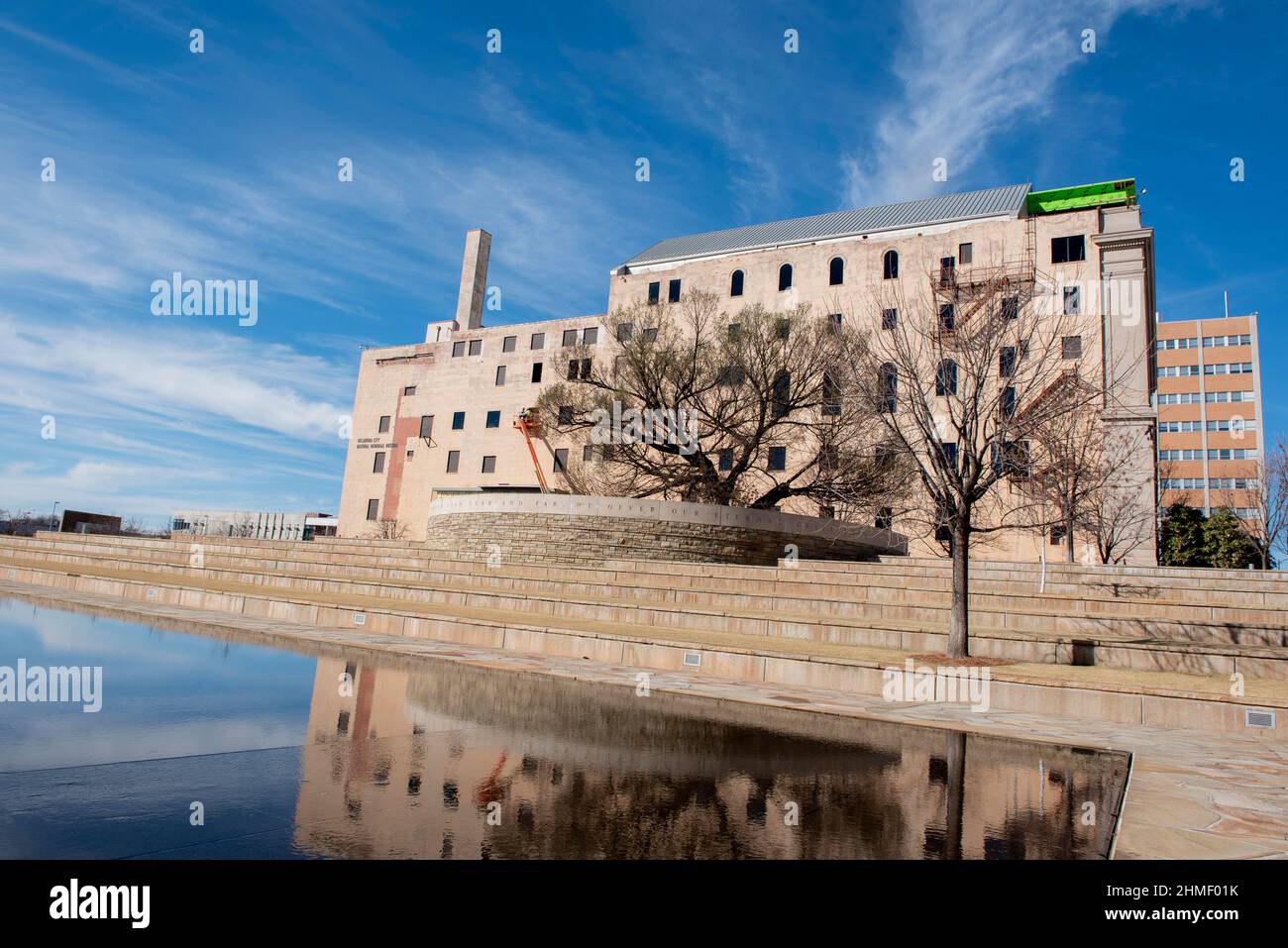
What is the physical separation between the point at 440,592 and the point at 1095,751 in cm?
1362

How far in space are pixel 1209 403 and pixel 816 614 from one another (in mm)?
82649

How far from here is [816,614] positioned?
15.4m

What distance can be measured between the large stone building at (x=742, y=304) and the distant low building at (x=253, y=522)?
35.5 m

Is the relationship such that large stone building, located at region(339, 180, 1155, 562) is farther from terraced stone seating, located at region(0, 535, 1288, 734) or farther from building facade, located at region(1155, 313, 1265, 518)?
building facade, located at region(1155, 313, 1265, 518)

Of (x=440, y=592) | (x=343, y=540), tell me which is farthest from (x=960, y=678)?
(x=343, y=540)

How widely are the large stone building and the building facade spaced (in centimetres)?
4637

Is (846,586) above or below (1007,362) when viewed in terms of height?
below

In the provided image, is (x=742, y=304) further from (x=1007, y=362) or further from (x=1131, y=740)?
(x=1131, y=740)

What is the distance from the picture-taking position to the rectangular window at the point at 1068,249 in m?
34.8

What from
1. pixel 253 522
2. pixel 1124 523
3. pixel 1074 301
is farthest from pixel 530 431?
pixel 253 522

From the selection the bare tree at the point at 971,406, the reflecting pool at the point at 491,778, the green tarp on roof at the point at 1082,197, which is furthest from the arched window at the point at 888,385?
the green tarp on roof at the point at 1082,197
